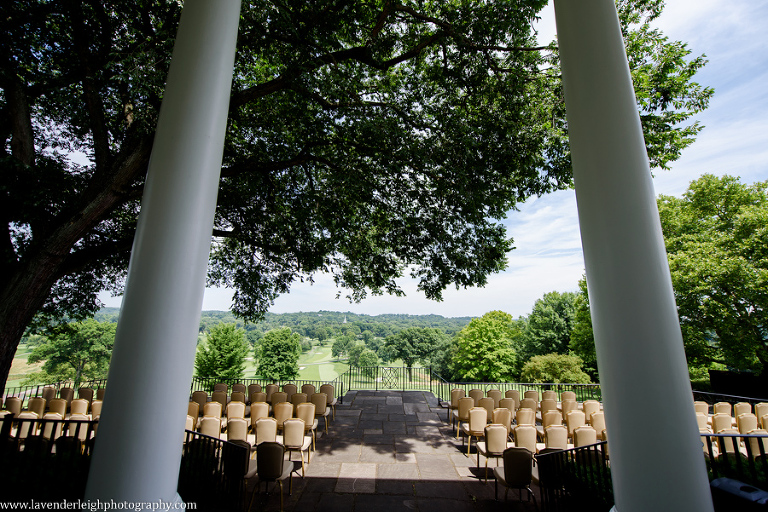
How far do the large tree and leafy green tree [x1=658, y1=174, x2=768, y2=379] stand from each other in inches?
567

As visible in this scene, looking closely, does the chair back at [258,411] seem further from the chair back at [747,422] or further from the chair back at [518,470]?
the chair back at [747,422]

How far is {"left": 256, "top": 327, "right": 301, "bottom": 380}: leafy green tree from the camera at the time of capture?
60.2 m

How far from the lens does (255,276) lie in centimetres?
1096

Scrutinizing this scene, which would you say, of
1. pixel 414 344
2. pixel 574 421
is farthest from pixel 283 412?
pixel 414 344

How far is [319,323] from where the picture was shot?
125 m

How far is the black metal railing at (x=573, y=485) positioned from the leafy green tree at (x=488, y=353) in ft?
128

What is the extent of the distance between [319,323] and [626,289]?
420 ft

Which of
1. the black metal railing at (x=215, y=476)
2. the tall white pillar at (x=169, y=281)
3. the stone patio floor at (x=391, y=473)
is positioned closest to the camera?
the tall white pillar at (x=169, y=281)

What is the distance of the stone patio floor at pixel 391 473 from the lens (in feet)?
17.8

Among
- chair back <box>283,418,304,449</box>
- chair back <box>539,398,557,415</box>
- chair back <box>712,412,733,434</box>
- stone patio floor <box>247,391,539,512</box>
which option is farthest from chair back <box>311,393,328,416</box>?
chair back <box>712,412,733,434</box>

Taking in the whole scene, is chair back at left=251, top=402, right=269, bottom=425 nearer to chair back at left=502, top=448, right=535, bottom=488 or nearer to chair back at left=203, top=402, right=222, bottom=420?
chair back at left=203, top=402, right=222, bottom=420

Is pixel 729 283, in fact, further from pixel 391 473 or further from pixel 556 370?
pixel 391 473

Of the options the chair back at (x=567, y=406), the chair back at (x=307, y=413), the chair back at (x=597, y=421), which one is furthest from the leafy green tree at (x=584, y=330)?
the chair back at (x=307, y=413)

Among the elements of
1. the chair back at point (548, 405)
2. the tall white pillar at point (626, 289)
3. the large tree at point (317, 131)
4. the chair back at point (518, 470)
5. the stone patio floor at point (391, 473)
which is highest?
the large tree at point (317, 131)
